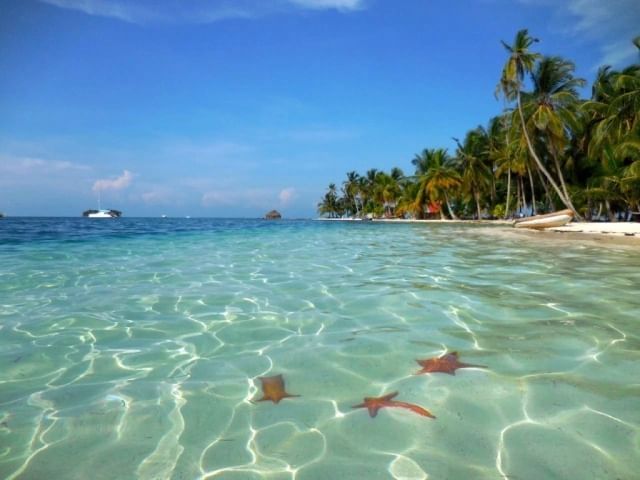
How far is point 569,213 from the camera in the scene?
921 inches

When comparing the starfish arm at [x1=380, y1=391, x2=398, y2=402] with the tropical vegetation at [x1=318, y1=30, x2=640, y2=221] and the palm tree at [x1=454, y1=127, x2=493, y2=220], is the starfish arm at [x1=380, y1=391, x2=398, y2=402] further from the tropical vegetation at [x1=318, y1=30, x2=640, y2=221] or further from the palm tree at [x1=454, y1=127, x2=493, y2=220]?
→ the palm tree at [x1=454, y1=127, x2=493, y2=220]

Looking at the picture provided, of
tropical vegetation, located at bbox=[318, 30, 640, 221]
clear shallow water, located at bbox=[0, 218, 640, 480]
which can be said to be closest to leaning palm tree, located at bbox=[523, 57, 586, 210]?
tropical vegetation, located at bbox=[318, 30, 640, 221]

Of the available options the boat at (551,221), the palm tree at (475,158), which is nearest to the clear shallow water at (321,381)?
the boat at (551,221)

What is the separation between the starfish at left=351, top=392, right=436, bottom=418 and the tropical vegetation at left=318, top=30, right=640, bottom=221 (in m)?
26.8

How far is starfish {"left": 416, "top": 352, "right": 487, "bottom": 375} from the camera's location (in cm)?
313

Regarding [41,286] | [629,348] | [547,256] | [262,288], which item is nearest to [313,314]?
[262,288]

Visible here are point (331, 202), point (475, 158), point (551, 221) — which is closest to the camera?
point (551, 221)

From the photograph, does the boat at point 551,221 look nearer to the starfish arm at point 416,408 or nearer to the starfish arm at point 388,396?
the starfish arm at point 388,396

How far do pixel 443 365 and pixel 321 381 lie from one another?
982mm

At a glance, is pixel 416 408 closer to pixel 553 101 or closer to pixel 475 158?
pixel 553 101

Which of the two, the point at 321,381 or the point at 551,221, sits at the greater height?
the point at 551,221

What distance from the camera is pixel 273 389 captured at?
2.92 m

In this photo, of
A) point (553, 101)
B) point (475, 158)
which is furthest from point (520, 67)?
point (475, 158)

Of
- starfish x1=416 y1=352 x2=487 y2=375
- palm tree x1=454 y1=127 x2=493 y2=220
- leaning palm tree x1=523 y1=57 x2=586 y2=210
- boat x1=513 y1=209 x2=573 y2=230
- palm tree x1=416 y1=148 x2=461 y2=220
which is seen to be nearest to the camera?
starfish x1=416 y1=352 x2=487 y2=375
